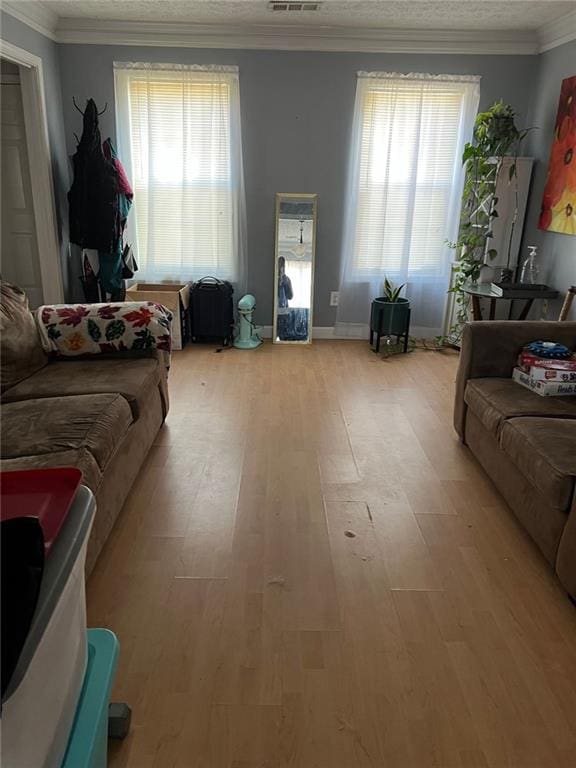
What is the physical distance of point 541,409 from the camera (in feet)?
7.48

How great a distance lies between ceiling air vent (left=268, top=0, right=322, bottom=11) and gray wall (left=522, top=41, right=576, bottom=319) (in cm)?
171

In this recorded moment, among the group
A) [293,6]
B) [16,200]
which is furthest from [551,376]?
[16,200]

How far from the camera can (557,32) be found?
3717mm

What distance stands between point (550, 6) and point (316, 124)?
5.48 feet

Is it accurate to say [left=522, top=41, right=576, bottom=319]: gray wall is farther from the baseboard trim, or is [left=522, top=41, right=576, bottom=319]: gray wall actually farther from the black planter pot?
the baseboard trim

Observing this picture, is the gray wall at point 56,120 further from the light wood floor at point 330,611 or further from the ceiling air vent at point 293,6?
the light wood floor at point 330,611

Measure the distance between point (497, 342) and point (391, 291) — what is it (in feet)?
6.18

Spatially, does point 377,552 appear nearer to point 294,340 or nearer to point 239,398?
point 239,398

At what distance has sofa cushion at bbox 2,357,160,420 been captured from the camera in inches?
89.7

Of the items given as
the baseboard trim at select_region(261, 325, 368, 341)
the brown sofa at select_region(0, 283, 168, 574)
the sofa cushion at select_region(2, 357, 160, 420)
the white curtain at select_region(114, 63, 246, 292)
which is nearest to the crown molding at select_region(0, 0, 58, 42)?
the white curtain at select_region(114, 63, 246, 292)

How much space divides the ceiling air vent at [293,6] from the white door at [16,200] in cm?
179

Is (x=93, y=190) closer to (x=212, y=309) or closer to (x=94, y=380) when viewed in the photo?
(x=212, y=309)

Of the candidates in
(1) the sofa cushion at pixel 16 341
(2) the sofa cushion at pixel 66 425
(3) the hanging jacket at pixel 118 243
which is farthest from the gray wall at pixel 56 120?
(2) the sofa cushion at pixel 66 425

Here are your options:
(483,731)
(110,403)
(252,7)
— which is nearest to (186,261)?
(252,7)
